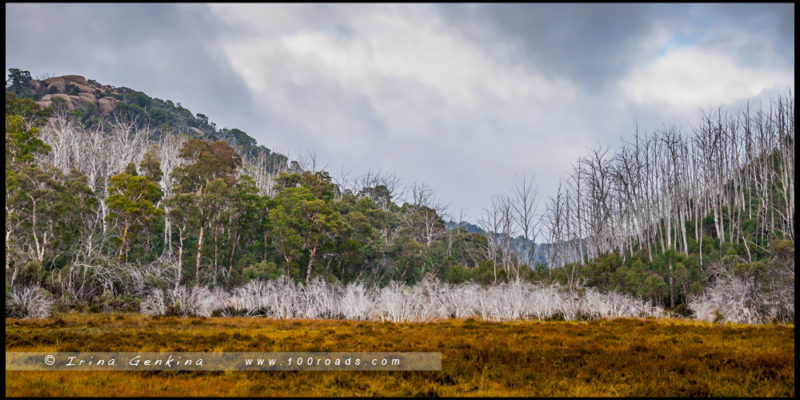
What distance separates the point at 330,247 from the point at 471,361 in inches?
731

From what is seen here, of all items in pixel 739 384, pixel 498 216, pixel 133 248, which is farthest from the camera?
pixel 498 216

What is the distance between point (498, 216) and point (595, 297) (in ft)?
43.4

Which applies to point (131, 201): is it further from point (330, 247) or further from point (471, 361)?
point (471, 361)

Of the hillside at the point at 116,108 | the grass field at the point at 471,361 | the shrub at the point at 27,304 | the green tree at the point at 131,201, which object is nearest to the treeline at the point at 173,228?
the green tree at the point at 131,201

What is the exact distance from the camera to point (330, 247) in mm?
26188

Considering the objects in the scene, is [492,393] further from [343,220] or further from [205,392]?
[343,220]

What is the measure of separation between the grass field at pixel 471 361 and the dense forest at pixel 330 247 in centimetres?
481

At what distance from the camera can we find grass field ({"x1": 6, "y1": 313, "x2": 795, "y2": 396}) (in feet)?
21.3

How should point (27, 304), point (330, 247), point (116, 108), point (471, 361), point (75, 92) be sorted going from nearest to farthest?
1. point (471, 361)
2. point (27, 304)
3. point (330, 247)
4. point (116, 108)
5. point (75, 92)

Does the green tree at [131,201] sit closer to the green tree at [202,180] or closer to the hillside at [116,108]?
the green tree at [202,180]

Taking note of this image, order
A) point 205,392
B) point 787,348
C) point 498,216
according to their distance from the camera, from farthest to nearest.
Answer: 1. point 498,216
2. point 787,348
3. point 205,392

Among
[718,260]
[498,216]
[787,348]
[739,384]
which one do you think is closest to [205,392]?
[739,384]

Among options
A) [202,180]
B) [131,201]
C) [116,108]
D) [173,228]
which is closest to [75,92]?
[116,108]

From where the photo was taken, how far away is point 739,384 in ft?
22.4
